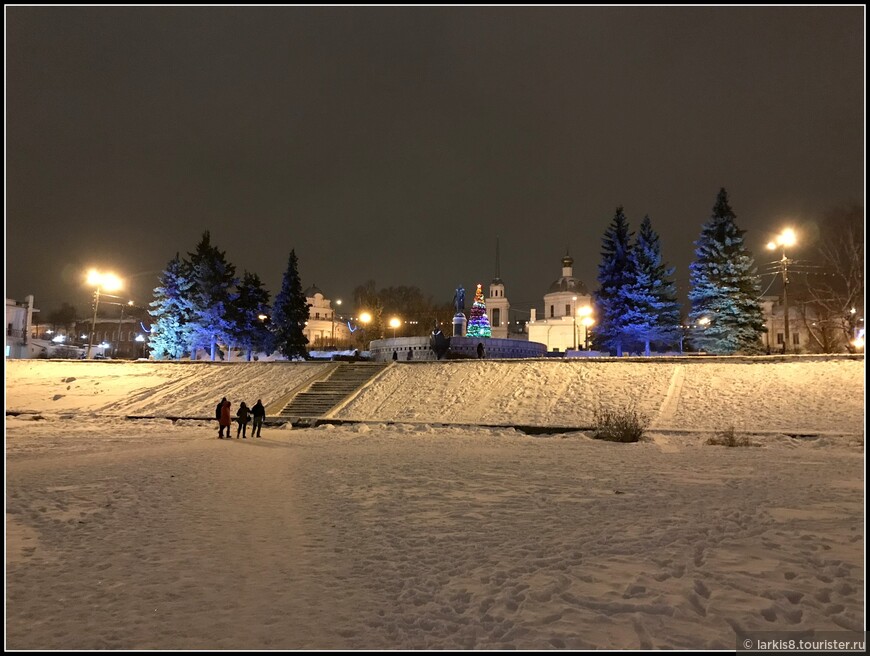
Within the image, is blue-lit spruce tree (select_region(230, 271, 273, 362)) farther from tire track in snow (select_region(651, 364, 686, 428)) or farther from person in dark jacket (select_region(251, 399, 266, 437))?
tire track in snow (select_region(651, 364, 686, 428))

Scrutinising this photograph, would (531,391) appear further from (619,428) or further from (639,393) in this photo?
(619,428)

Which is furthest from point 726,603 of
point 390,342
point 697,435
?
point 390,342

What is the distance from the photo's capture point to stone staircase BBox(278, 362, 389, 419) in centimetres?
2236

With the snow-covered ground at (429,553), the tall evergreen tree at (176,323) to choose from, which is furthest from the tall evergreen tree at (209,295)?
the snow-covered ground at (429,553)

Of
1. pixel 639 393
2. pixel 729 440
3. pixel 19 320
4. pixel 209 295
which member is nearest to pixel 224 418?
pixel 639 393

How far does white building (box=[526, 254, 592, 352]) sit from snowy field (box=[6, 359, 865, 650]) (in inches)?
2232

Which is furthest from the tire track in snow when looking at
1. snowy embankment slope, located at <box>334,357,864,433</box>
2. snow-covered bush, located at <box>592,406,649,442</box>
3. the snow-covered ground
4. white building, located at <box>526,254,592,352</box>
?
white building, located at <box>526,254,592,352</box>

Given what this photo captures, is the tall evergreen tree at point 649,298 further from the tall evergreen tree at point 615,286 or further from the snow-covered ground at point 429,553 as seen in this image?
the snow-covered ground at point 429,553

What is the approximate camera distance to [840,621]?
423 cm

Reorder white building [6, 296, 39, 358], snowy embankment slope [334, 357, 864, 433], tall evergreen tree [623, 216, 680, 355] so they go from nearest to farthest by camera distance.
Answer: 1. snowy embankment slope [334, 357, 864, 433]
2. tall evergreen tree [623, 216, 680, 355]
3. white building [6, 296, 39, 358]

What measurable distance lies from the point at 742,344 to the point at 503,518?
1267 inches

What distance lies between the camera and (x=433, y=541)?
253 inches

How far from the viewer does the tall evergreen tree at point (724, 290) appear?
34281mm

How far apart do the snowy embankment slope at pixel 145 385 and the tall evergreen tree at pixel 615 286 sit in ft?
70.5
